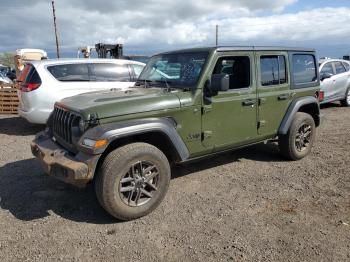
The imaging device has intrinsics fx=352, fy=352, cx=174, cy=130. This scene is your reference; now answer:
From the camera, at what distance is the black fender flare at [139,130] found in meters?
3.54

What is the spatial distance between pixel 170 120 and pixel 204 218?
46.0 inches

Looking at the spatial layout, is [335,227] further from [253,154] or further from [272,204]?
[253,154]

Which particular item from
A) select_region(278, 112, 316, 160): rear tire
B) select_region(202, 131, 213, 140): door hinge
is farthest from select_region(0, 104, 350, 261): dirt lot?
select_region(202, 131, 213, 140): door hinge

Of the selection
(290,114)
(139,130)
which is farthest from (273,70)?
(139,130)

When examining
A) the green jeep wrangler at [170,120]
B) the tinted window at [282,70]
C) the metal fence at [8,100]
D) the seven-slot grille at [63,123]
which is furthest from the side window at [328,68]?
the metal fence at [8,100]

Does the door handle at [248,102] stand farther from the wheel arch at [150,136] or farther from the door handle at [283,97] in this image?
the wheel arch at [150,136]

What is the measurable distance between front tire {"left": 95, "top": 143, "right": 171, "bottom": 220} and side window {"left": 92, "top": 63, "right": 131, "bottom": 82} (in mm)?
4858

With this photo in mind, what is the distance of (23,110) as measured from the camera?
308 inches

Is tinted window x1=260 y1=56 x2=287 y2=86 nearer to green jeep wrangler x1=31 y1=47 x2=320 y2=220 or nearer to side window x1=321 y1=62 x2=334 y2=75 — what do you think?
green jeep wrangler x1=31 y1=47 x2=320 y2=220

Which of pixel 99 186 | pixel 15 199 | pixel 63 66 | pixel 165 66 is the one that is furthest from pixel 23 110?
pixel 99 186

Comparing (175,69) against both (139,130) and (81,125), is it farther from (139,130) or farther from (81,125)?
(81,125)

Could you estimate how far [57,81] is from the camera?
7734 millimetres

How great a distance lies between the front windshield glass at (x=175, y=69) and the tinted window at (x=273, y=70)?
106 cm

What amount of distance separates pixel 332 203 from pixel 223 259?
6.02 feet
